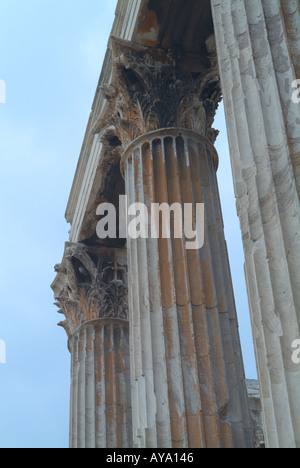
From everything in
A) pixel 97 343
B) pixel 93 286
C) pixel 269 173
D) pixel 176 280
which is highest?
pixel 93 286

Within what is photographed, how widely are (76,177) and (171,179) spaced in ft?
29.4

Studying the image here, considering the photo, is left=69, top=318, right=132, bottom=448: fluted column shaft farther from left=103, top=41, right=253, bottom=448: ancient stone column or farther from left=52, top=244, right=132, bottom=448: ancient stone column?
left=103, top=41, right=253, bottom=448: ancient stone column

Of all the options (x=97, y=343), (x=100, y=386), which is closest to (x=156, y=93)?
(x=97, y=343)

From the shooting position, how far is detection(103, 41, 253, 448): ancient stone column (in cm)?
992

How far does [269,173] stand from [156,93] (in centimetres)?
728

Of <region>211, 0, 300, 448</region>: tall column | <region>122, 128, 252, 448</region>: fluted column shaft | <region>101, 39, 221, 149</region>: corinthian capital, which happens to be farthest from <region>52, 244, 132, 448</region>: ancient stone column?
<region>211, 0, 300, 448</region>: tall column

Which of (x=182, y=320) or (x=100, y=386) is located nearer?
(x=182, y=320)

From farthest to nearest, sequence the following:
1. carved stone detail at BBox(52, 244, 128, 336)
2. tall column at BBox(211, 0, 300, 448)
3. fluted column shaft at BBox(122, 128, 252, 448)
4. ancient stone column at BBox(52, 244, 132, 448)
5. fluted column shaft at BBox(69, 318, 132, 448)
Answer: carved stone detail at BBox(52, 244, 128, 336) < ancient stone column at BBox(52, 244, 132, 448) < fluted column shaft at BBox(69, 318, 132, 448) < fluted column shaft at BBox(122, 128, 252, 448) < tall column at BBox(211, 0, 300, 448)

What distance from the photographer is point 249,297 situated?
6016 mm

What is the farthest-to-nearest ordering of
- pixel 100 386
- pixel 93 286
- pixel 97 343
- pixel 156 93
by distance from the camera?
pixel 93 286
pixel 97 343
pixel 100 386
pixel 156 93

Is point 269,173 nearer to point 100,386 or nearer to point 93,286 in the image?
point 100,386

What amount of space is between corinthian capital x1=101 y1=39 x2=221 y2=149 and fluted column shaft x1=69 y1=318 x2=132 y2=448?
7.13m

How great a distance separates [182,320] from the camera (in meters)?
10.7

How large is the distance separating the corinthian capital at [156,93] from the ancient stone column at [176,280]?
0.02 metres
